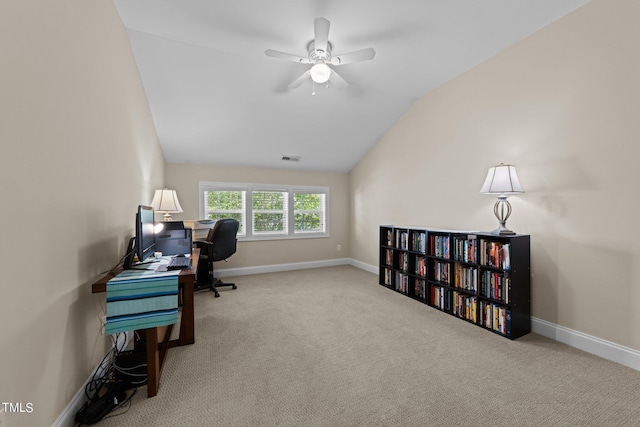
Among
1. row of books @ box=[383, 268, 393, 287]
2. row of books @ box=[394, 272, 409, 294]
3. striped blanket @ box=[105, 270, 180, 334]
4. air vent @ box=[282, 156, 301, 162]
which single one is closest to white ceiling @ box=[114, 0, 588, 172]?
air vent @ box=[282, 156, 301, 162]

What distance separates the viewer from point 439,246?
3344 millimetres

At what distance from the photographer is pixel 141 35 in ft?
8.34

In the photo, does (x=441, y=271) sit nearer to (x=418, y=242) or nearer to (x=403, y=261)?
(x=418, y=242)

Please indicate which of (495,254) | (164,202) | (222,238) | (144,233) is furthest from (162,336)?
(495,254)

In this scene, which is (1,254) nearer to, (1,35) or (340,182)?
(1,35)

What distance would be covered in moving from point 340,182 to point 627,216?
428cm

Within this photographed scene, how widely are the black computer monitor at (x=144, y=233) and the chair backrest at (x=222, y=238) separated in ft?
4.28

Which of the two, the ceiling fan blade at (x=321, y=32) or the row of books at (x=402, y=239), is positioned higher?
the ceiling fan blade at (x=321, y=32)

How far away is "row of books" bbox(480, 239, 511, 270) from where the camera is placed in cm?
254

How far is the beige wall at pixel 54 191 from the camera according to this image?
1060 millimetres

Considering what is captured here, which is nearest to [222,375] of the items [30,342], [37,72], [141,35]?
[30,342]

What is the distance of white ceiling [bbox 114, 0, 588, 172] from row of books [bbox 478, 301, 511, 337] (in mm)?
2709

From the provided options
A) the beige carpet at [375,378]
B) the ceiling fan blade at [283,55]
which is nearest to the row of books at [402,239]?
the beige carpet at [375,378]

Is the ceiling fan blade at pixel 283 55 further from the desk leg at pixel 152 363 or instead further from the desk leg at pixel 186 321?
the desk leg at pixel 152 363
